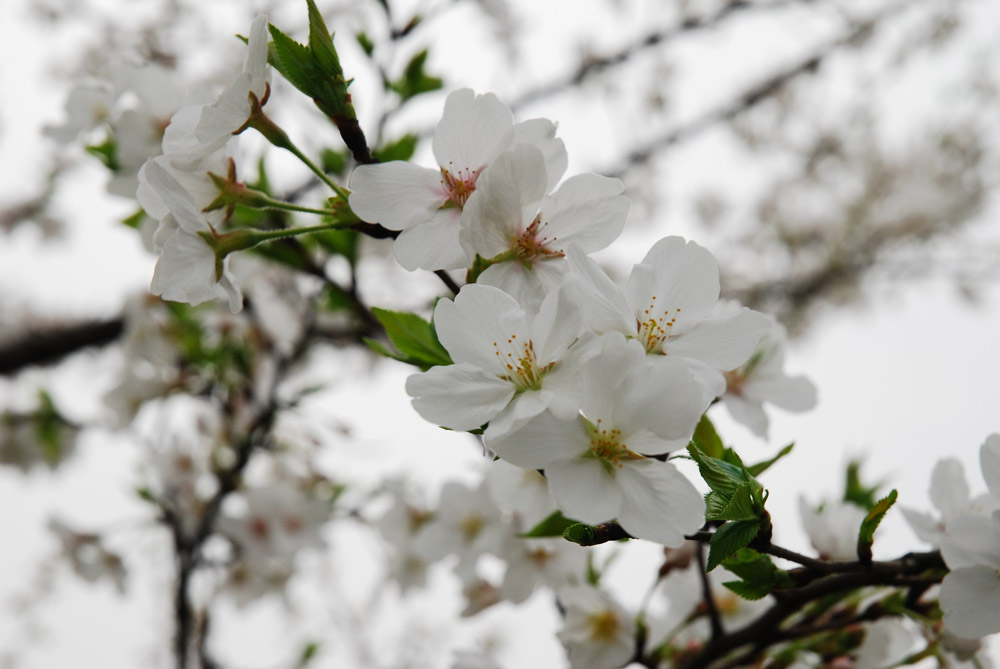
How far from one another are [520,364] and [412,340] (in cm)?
15

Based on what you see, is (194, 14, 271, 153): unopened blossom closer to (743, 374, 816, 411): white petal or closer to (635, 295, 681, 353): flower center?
(635, 295, 681, 353): flower center

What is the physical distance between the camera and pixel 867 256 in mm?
3977

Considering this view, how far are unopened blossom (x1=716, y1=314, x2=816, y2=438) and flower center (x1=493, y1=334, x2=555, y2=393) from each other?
0.34 m

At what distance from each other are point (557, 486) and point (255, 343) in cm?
150

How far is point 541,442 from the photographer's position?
41cm

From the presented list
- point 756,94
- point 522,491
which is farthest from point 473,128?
point 756,94

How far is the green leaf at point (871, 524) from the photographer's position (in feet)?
1.52

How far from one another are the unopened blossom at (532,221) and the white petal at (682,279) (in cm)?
4

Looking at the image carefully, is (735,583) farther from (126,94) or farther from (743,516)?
(126,94)

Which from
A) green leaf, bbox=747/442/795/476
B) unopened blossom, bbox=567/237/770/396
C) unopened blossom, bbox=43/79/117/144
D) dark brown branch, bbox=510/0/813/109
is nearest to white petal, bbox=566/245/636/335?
unopened blossom, bbox=567/237/770/396

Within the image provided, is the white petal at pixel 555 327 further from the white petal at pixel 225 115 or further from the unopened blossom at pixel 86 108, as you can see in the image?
the unopened blossom at pixel 86 108

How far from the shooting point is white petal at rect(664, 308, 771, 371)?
0.46 metres

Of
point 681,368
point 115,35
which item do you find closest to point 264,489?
point 681,368

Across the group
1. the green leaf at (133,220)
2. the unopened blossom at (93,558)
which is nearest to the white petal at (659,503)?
the green leaf at (133,220)
